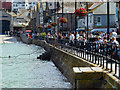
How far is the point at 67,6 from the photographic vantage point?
7469 cm

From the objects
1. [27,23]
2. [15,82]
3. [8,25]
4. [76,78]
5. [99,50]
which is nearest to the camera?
[76,78]

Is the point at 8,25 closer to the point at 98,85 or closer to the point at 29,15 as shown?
the point at 29,15

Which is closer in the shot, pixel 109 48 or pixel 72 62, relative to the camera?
pixel 109 48

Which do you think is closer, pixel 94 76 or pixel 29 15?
pixel 94 76

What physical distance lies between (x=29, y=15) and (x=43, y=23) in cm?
4310

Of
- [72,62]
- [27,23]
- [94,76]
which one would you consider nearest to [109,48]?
[94,76]

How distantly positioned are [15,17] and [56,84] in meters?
121

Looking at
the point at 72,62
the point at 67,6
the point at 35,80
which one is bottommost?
the point at 35,80

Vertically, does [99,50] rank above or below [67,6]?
below

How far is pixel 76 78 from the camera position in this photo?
9852 mm

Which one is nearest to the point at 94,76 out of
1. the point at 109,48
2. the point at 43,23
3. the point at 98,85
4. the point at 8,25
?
the point at 98,85

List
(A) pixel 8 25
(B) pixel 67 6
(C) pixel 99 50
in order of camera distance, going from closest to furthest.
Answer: (C) pixel 99 50, (B) pixel 67 6, (A) pixel 8 25

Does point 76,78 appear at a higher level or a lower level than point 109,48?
lower

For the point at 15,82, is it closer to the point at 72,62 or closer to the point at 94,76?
the point at 72,62
